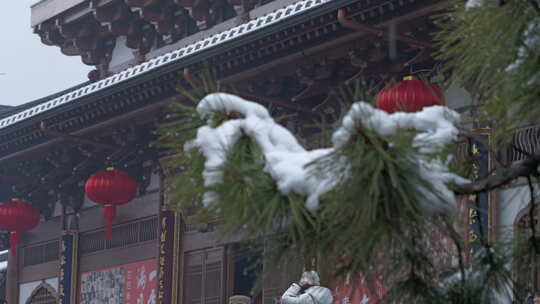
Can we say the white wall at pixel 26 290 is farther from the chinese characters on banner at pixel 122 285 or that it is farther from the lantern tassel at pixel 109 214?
the lantern tassel at pixel 109 214

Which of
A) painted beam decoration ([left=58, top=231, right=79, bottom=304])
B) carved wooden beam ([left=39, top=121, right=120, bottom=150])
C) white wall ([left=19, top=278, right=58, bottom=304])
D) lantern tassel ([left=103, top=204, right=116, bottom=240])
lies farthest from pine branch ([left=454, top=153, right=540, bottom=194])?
white wall ([left=19, top=278, right=58, bottom=304])

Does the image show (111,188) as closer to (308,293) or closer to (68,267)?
(68,267)

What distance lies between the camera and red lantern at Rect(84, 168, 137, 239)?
12594mm

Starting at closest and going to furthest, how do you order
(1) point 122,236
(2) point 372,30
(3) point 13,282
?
1. (2) point 372,30
2. (1) point 122,236
3. (3) point 13,282

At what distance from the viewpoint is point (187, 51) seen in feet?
35.1

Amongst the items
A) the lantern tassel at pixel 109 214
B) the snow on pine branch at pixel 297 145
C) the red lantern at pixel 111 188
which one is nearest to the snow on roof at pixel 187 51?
the red lantern at pixel 111 188

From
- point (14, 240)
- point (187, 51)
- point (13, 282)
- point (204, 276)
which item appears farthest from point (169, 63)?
point (13, 282)

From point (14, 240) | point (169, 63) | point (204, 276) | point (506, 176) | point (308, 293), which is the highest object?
point (169, 63)

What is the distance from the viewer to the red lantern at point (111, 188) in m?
12.6

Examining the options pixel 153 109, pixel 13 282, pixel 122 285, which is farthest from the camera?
pixel 13 282

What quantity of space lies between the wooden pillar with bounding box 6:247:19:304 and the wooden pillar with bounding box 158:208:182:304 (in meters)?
3.60

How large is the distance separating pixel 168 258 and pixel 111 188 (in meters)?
1.00

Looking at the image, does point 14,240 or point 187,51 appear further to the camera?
point 14,240

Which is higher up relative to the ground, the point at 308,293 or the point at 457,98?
the point at 457,98
